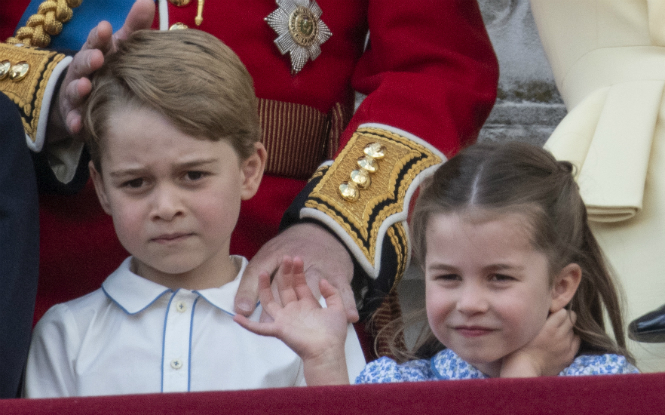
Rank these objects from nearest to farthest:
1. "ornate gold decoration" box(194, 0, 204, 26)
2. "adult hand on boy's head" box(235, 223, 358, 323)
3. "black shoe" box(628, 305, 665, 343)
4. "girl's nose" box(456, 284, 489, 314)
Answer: "girl's nose" box(456, 284, 489, 314) < "black shoe" box(628, 305, 665, 343) < "adult hand on boy's head" box(235, 223, 358, 323) < "ornate gold decoration" box(194, 0, 204, 26)

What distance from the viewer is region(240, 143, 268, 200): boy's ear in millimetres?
1472

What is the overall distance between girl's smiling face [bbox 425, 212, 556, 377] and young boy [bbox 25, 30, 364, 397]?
0.29m

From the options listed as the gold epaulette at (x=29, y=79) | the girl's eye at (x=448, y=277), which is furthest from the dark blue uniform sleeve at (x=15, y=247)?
the girl's eye at (x=448, y=277)

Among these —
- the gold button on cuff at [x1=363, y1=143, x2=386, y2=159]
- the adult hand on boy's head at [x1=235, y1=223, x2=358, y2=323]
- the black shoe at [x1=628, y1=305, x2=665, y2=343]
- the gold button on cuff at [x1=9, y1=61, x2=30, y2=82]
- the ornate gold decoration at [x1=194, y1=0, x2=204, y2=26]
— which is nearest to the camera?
the black shoe at [x1=628, y1=305, x2=665, y2=343]

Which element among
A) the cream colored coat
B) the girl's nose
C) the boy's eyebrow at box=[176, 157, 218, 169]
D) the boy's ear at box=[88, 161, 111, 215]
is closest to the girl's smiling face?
the girl's nose

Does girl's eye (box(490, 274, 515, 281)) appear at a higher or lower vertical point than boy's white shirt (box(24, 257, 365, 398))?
higher

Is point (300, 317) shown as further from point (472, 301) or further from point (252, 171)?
point (252, 171)

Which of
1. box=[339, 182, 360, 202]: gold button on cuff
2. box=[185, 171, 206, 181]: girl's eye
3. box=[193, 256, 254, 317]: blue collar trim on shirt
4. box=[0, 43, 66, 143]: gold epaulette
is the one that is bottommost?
box=[193, 256, 254, 317]: blue collar trim on shirt

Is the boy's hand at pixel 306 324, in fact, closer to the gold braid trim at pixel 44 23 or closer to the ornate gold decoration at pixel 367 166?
the ornate gold decoration at pixel 367 166

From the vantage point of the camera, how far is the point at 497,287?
3.82ft

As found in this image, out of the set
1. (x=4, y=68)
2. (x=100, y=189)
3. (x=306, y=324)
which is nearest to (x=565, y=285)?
(x=306, y=324)

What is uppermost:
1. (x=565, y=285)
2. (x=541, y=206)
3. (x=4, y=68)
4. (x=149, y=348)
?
(x=4, y=68)

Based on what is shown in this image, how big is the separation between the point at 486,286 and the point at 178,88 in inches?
21.2

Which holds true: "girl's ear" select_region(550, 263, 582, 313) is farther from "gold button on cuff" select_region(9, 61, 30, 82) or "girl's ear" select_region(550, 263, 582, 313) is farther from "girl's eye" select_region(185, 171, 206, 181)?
"gold button on cuff" select_region(9, 61, 30, 82)
